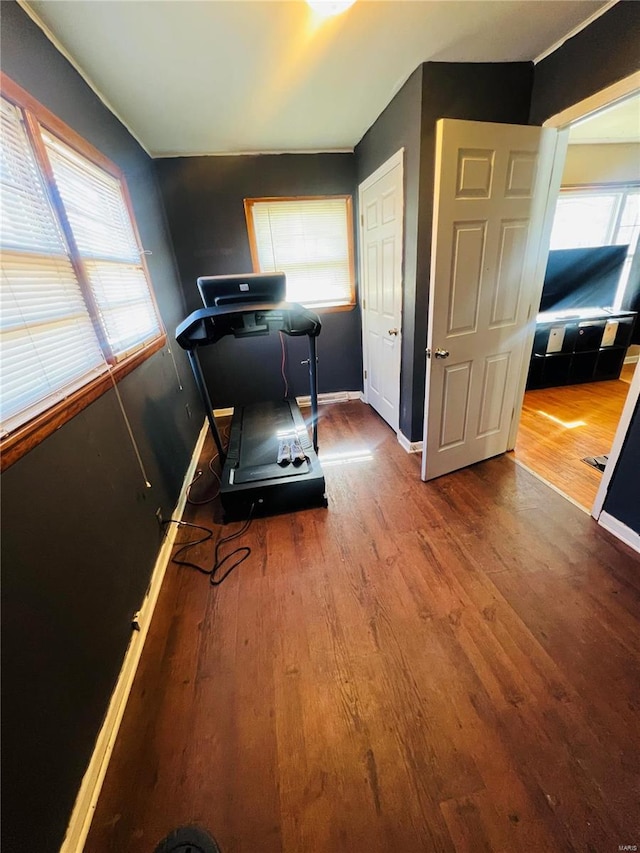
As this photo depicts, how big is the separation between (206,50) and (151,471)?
84.0 inches

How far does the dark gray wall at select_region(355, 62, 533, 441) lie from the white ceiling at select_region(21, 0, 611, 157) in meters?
0.07

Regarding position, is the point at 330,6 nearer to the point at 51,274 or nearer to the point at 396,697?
the point at 51,274

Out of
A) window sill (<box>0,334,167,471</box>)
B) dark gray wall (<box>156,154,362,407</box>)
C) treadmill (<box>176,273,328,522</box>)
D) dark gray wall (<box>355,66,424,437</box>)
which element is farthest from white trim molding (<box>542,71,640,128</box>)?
window sill (<box>0,334,167,471</box>)

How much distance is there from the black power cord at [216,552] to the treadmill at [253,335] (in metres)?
0.13

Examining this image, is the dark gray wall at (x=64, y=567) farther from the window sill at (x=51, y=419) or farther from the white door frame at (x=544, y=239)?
the white door frame at (x=544, y=239)

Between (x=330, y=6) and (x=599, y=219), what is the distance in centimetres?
401

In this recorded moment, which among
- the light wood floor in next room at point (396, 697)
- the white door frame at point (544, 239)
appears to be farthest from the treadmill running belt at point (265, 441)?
the white door frame at point (544, 239)

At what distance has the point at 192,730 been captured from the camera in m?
1.11

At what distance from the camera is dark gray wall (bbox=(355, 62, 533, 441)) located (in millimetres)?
1751

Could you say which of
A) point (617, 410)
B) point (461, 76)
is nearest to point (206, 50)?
point (461, 76)

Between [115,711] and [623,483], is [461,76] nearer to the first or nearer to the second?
[623,483]

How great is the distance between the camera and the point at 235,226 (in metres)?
2.97

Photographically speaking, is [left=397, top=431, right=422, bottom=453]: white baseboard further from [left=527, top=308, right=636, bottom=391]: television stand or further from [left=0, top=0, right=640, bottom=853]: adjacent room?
[left=527, top=308, right=636, bottom=391]: television stand

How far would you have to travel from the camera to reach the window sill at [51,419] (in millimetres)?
868
